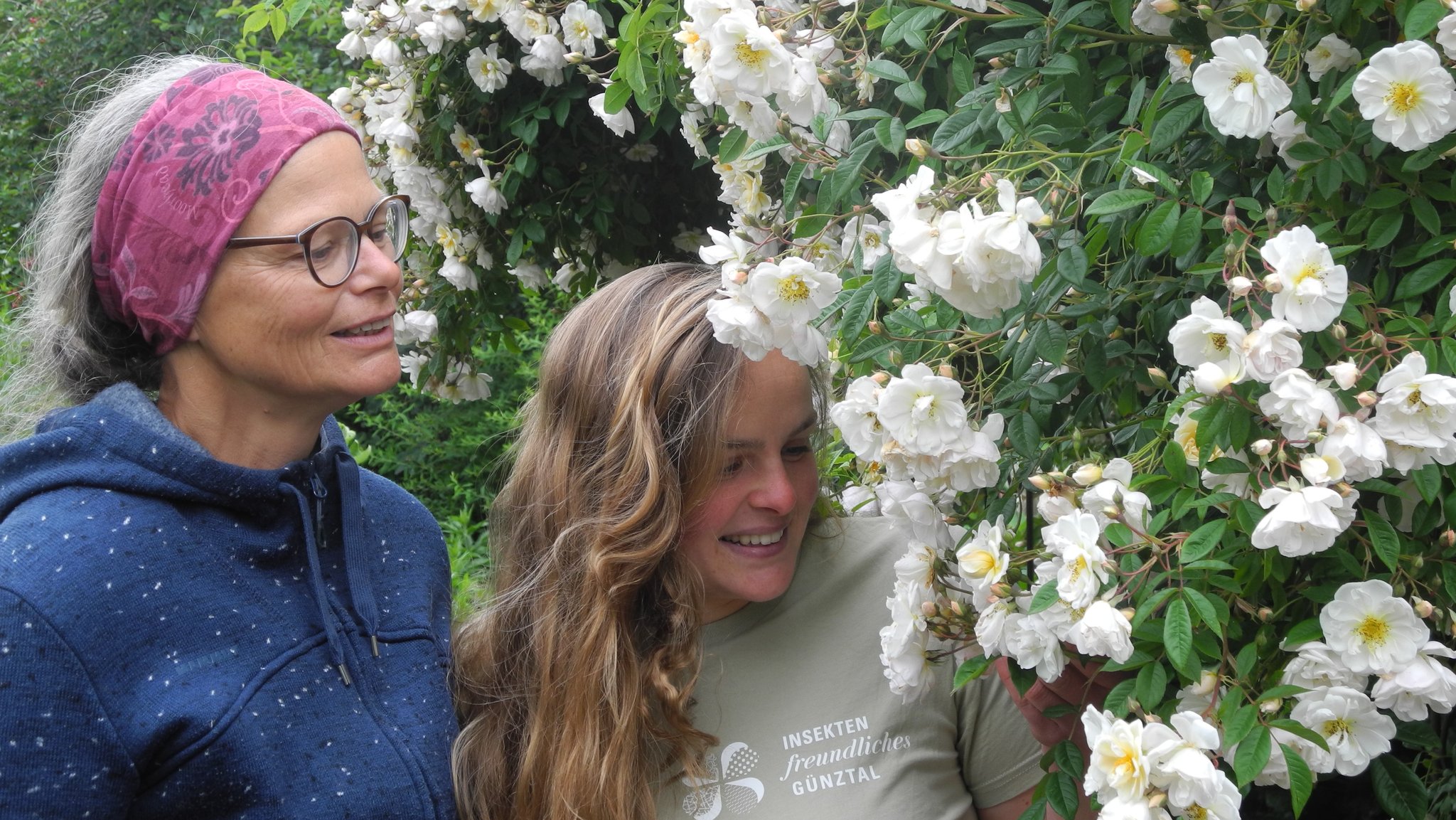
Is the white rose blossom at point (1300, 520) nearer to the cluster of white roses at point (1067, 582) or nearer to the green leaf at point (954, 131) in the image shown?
the cluster of white roses at point (1067, 582)

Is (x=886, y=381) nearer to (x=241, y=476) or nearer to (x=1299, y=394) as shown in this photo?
(x=1299, y=394)

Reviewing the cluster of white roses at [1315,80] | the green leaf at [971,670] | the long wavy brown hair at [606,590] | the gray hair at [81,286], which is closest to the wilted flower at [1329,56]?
the cluster of white roses at [1315,80]

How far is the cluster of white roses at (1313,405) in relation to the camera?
3.46ft

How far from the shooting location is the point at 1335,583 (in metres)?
1.18

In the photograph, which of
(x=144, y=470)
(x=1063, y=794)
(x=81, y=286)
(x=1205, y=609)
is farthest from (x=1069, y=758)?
(x=81, y=286)

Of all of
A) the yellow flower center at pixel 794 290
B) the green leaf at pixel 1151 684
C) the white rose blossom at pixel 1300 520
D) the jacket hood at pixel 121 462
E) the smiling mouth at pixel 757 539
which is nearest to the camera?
the white rose blossom at pixel 1300 520

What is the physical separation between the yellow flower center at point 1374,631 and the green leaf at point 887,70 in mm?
722

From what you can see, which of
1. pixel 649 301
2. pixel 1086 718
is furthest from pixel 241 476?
pixel 1086 718

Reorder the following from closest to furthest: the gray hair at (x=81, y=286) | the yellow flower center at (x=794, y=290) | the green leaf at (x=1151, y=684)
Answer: the green leaf at (x=1151, y=684), the yellow flower center at (x=794, y=290), the gray hair at (x=81, y=286)

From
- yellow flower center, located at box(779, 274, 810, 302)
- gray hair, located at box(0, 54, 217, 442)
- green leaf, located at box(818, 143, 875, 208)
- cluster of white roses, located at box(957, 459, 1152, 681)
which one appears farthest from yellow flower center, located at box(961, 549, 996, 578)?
gray hair, located at box(0, 54, 217, 442)

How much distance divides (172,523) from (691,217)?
1.61 meters

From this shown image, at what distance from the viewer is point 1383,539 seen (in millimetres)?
1132

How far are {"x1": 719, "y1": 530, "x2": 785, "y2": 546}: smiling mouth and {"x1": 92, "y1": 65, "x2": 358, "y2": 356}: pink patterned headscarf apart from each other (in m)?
0.73

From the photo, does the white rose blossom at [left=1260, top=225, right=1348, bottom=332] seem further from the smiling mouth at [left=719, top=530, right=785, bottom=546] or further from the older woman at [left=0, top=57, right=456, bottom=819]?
the older woman at [left=0, top=57, right=456, bottom=819]
